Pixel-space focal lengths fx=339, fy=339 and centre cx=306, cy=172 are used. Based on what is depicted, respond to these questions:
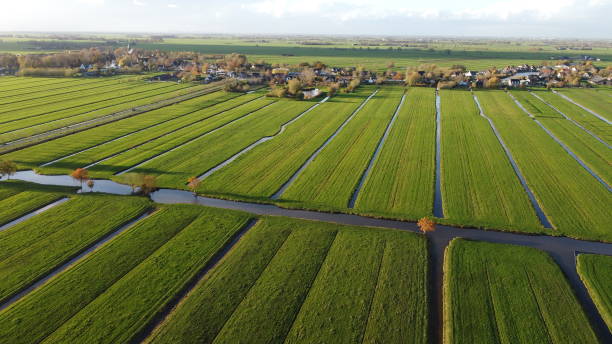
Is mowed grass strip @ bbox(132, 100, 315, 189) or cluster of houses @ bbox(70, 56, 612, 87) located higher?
cluster of houses @ bbox(70, 56, 612, 87)

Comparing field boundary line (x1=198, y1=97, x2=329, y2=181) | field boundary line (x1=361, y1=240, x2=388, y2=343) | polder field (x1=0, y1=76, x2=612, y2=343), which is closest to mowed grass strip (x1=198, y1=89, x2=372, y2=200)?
polder field (x1=0, y1=76, x2=612, y2=343)

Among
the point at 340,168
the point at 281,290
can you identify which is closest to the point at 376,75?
the point at 340,168

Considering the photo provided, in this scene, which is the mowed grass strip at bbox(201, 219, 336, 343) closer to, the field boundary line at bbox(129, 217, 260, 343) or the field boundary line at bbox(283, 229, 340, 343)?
the field boundary line at bbox(283, 229, 340, 343)

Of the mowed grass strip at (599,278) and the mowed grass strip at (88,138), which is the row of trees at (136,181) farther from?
the mowed grass strip at (599,278)

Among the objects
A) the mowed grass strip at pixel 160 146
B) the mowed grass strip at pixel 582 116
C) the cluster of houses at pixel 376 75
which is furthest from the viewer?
the cluster of houses at pixel 376 75

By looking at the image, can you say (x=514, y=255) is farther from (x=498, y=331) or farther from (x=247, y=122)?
(x=247, y=122)

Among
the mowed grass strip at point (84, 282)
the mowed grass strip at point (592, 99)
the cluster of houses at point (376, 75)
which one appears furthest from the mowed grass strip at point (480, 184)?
the cluster of houses at point (376, 75)
